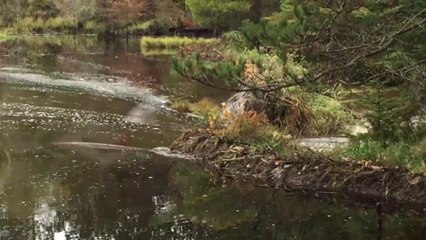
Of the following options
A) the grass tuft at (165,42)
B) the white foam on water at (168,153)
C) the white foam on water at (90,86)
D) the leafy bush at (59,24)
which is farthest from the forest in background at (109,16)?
the white foam on water at (168,153)

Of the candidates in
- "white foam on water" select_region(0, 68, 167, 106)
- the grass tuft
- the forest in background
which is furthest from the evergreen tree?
the forest in background

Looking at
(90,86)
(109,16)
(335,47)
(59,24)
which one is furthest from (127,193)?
(59,24)

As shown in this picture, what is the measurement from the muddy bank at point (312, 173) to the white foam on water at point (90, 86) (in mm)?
8152

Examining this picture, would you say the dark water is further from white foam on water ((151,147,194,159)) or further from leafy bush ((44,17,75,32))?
leafy bush ((44,17,75,32))

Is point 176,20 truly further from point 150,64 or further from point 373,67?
point 373,67

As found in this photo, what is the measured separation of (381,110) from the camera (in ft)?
34.9

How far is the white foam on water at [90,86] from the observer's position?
21180 millimetres

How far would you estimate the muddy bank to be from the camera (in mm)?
10094

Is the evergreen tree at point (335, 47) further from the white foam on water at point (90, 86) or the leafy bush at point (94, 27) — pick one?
the leafy bush at point (94, 27)

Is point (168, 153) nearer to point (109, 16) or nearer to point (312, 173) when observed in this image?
point (312, 173)

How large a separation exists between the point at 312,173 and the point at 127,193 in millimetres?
3083

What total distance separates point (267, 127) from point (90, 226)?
508cm

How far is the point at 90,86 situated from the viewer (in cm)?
2334

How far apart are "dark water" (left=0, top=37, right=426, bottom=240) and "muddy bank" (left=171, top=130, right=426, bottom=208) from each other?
18.6 inches
